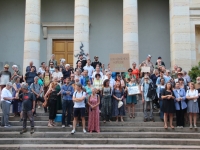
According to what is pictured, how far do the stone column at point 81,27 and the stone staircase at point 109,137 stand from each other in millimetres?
7800

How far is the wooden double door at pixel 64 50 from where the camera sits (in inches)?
899

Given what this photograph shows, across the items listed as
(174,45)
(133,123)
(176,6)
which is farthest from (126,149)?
(176,6)

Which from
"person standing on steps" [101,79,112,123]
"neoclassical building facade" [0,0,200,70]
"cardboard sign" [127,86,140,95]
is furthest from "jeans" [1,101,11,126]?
"neoclassical building facade" [0,0,200,70]

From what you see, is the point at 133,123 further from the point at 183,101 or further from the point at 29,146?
the point at 29,146

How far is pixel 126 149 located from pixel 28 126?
14.1 ft

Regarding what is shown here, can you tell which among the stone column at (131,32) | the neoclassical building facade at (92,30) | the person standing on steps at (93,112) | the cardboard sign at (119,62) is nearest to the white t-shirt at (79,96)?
the person standing on steps at (93,112)

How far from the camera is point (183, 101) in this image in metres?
12.0

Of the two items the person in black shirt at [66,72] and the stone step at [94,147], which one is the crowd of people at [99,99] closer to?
the stone step at [94,147]

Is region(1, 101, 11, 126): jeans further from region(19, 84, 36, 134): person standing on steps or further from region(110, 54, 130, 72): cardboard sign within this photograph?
region(110, 54, 130, 72): cardboard sign

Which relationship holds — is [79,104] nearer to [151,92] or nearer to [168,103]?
[151,92]

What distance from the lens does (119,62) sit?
14.7m

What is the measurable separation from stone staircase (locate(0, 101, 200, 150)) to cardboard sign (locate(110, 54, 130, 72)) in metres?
3.00

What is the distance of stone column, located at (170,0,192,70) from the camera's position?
62.8ft

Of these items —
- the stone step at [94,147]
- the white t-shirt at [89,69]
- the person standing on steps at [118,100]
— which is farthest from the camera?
the white t-shirt at [89,69]
